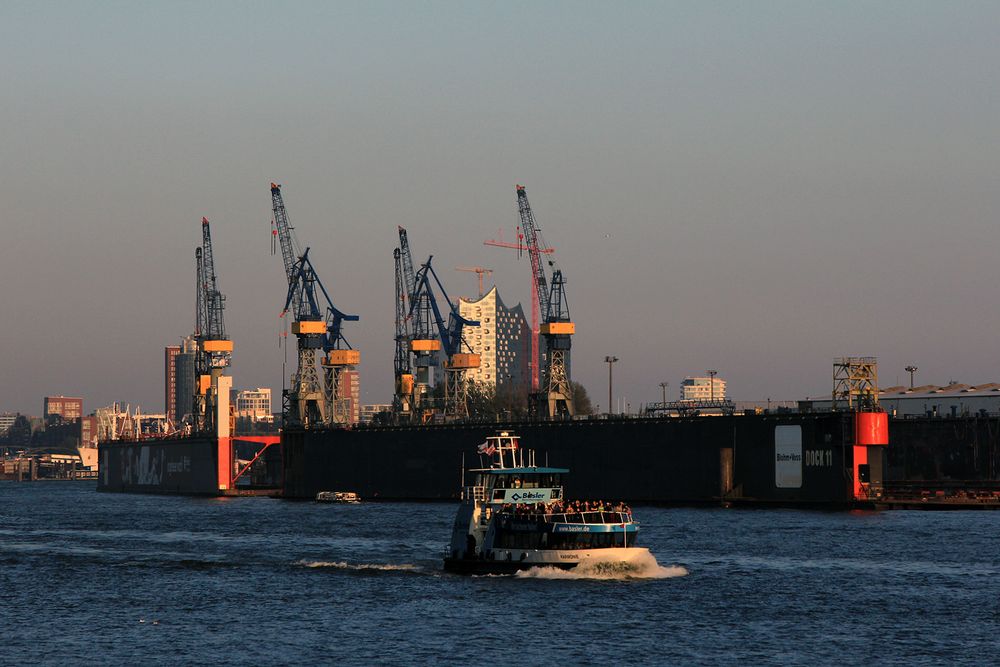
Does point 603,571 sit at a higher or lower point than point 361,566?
higher

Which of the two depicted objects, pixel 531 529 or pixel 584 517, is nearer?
pixel 584 517

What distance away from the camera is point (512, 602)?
270 ft

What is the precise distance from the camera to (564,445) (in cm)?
18888

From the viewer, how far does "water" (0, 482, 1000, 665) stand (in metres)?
69.4

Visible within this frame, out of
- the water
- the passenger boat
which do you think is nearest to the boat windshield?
the passenger boat

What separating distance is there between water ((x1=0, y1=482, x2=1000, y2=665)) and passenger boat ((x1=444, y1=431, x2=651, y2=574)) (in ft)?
3.79

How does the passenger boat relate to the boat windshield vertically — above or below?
below

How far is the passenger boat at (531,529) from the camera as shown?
88625mm

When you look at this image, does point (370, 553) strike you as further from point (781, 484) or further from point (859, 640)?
point (781, 484)

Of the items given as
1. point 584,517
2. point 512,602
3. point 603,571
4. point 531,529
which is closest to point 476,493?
point 531,529

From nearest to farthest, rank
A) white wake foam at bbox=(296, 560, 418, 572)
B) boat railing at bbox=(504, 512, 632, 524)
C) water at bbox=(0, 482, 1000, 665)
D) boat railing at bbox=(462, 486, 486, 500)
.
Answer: water at bbox=(0, 482, 1000, 665) < boat railing at bbox=(504, 512, 632, 524) < boat railing at bbox=(462, 486, 486, 500) < white wake foam at bbox=(296, 560, 418, 572)

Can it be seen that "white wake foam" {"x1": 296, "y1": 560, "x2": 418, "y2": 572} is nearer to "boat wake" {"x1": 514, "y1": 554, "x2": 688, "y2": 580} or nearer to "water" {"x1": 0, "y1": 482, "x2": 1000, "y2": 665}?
"water" {"x1": 0, "y1": 482, "x2": 1000, "y2": 665}

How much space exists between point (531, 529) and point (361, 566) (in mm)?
18341

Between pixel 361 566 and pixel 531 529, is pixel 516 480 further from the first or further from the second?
pixel 361 566
